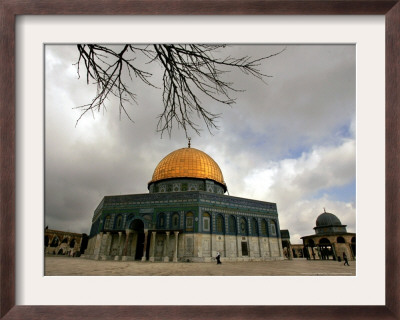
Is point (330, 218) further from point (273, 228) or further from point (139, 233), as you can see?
point (273, 228)

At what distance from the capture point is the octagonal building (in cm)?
2227

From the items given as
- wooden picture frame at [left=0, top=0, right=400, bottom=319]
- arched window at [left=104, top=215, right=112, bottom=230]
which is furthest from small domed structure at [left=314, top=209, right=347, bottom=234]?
arched window at [left=104, top=215, right=112, bottom=230]

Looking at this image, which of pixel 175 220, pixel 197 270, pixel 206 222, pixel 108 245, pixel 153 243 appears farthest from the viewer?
pixel 175 220

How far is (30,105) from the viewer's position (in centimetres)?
333

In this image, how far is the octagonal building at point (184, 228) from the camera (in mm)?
22266

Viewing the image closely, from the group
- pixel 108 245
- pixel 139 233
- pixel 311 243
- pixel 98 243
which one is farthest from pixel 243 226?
pixel 98 243

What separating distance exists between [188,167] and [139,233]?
7.44m

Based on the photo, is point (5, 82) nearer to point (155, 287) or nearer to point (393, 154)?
point (155, 287)

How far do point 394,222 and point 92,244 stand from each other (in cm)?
2580

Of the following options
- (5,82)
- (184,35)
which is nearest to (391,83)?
(184,35)

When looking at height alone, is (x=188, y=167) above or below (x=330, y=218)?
above

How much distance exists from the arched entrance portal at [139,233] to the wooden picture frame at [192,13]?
69.5 feet

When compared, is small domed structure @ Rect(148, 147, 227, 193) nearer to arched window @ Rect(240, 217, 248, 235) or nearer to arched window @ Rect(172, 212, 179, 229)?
arched window @ Rect(172, 212, 179, 229)

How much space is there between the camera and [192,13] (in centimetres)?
334
